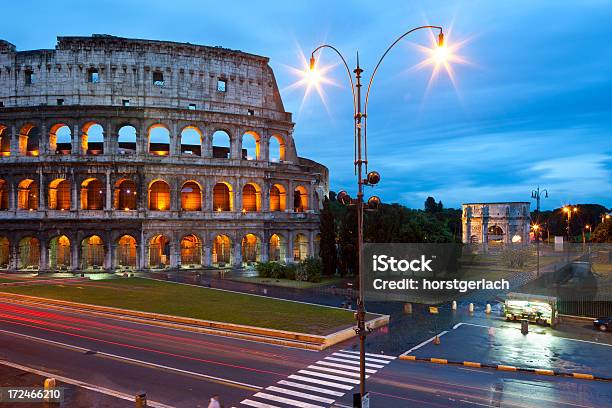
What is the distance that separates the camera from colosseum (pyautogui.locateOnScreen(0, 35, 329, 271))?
4941 centimetres

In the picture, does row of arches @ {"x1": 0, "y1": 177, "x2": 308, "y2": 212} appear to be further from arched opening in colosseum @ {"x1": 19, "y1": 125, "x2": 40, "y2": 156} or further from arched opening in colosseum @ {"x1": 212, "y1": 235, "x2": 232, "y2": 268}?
arched opening in colosseum @ {"x1": 212, "y1": 235, "x2": 232, "y2": 268}

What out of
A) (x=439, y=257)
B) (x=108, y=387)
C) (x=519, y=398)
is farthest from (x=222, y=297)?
(x=439, y=257)

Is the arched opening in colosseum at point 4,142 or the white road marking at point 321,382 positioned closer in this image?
the white road marking at point 321,382

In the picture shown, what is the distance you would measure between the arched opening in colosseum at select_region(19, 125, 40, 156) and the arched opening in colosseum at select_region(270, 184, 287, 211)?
26922mm

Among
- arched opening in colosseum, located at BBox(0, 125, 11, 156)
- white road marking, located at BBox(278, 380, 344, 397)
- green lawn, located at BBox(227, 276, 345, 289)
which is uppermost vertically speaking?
arched opening in colosseum, located at BBox(0, 125, 11, 156)

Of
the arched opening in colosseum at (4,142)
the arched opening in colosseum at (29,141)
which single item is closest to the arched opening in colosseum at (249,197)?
the arched opening in colosseum at (29,141)

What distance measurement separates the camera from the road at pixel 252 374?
50.3 ft

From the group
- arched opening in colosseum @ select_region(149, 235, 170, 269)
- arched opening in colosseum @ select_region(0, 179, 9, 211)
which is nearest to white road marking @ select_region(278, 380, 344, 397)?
arched opening in colosseum @ select_region(149, 235, 170, 269)

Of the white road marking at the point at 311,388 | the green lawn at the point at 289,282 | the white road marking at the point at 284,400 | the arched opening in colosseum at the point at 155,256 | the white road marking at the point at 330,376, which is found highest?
the arched opening in colosseum at the point at 155,256

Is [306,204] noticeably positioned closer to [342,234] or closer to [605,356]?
[342,234]

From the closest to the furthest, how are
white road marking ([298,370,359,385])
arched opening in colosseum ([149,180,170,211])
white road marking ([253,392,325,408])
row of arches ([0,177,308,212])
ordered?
white road marking ([253,392,325,408]) < white road marking ([298,370,359,385]) < row of arches ([0,177,308,212]) < arched opening in colosseum ([149,180,170,211])

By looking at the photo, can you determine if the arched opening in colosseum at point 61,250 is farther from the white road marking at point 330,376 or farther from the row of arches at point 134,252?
the white road marking at point 330,376

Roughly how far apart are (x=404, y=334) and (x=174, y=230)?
32.8 meters

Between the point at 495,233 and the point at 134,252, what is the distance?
79.4 metres
